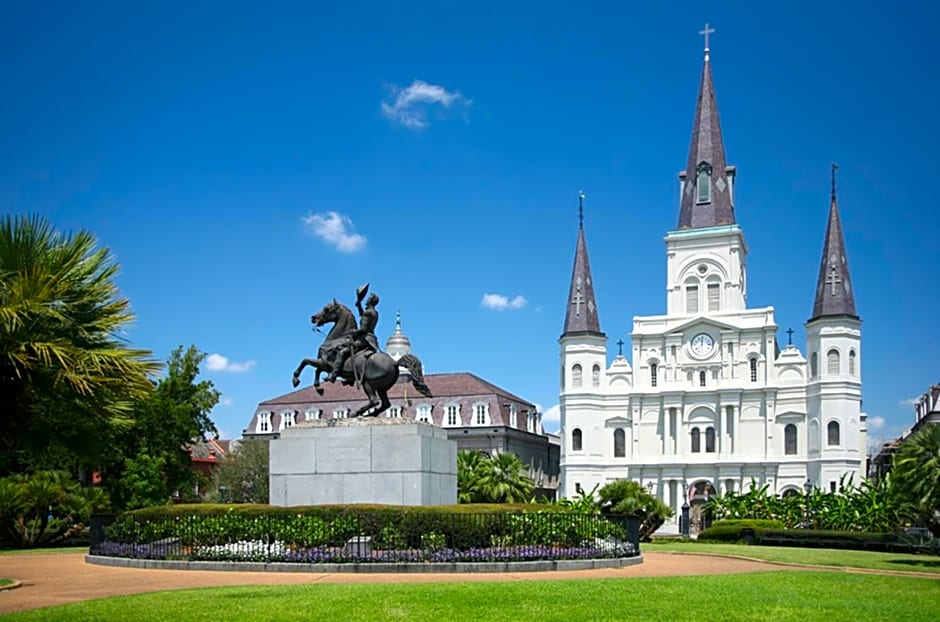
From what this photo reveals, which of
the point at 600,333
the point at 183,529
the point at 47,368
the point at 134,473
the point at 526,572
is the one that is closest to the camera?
the point at 47,368

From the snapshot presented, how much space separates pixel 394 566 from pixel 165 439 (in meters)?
30.9

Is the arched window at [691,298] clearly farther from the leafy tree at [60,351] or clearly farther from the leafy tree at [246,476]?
the leafy tree at [60,351]

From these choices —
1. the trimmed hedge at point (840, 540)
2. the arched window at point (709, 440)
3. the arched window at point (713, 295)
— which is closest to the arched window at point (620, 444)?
the arched window at point (709, 440)

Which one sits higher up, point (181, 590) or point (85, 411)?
point (85, 411)

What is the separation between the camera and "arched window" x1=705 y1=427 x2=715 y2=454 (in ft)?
283

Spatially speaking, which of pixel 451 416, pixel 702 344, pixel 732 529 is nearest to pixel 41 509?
pixel 732 529

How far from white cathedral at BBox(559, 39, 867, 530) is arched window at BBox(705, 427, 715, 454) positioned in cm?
9

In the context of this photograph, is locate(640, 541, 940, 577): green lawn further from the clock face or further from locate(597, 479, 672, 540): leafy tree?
the clock face

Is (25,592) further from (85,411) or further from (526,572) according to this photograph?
(526,572)

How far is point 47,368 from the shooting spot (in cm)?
1420

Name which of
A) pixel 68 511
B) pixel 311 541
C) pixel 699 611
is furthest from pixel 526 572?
pixel 68 511

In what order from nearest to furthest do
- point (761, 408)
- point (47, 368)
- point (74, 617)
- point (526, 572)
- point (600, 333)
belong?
point (74, 617) → point (47, 368) → point (526, 572) → point (761, 408) → point (600, 333)

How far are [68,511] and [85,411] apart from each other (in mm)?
20934

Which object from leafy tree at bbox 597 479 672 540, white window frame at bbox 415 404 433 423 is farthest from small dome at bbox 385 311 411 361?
leafy tree at bbox 597 479 672 540
